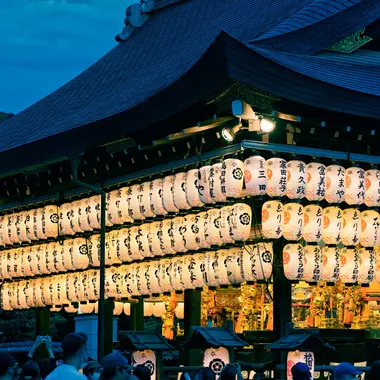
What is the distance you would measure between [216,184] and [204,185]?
22.8 inches

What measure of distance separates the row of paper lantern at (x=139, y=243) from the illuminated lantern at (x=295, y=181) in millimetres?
816

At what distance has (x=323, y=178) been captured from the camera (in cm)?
1853

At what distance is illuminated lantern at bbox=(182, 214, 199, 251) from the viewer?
20.0 meters

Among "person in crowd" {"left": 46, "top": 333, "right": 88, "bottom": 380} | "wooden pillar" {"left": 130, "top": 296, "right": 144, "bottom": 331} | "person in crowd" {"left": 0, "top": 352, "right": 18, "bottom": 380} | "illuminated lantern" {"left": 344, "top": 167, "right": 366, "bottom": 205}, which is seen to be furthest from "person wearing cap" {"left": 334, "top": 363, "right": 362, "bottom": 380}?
"wooden pillar" {"left": 130, "top": 296, "right": 144, "bottom": 331}

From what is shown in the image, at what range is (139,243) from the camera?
71.9 feet

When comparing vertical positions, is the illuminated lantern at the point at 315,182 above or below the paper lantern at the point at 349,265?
above

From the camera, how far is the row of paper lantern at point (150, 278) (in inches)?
736

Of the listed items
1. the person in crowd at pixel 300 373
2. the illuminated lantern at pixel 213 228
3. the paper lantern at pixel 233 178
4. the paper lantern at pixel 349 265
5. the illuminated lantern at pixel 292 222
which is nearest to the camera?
the person in crowd at pixel 300 373

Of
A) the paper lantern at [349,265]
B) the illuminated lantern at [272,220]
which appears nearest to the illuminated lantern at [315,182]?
the illuminated lantern at [272,220]

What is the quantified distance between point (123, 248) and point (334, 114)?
231 inches

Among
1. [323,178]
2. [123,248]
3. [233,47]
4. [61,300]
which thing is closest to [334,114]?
[323,178]

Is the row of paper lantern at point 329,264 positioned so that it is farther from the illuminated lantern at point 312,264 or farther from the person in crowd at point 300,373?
the person in crowd at point 300,373

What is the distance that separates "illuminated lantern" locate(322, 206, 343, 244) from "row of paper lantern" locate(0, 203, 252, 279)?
1.35 m

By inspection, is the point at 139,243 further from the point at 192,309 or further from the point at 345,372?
the point at 345,372
